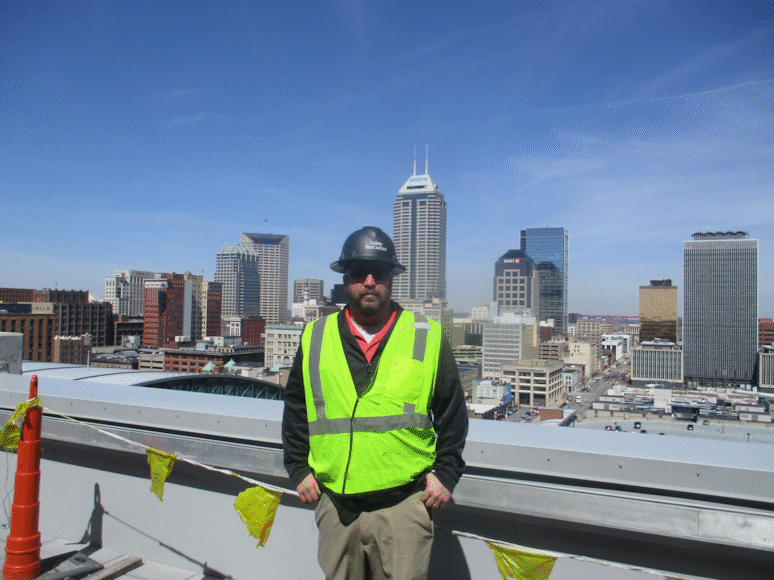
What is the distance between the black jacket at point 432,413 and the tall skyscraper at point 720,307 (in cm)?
10489

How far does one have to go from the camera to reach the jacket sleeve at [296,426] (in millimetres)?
1521

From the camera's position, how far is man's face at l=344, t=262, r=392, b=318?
1.53 m

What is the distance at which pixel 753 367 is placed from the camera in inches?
3531

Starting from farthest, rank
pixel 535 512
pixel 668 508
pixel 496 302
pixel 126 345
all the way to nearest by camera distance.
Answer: pixel 496 302
pixel 126 345
pixel 535 512
pixel 668 508

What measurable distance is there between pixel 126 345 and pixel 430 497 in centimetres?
8206

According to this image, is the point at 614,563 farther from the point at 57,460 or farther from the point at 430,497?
the point at 57,460

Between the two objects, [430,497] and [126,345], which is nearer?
[430,497]

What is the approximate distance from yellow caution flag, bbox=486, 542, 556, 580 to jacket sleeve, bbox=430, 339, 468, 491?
0.31 metres

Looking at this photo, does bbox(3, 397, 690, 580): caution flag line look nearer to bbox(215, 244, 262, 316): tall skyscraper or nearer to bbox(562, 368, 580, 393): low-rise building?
bbox(562, 368, 580, 393): low-rise building

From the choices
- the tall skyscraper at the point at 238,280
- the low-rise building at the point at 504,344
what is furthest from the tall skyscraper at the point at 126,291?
the low-rise building at the point at 504,344

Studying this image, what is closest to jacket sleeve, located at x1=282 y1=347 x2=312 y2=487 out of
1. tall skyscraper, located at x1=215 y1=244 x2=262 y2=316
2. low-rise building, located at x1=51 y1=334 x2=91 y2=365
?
low-rise building, located at x1=51 y1=334 x2=91 y2=365

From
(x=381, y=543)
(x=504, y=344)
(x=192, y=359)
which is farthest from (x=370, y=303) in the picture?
(x=504, y=344)

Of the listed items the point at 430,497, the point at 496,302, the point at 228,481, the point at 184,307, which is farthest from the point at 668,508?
the point at 496,302

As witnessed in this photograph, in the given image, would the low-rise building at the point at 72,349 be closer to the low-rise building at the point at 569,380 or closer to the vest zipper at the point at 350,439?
the low-rise building at the point at 569,380
